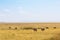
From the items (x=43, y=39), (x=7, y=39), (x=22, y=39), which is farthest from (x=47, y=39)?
(x=7, y=39)

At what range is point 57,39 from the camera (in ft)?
88.3

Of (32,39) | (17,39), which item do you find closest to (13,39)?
(17,39)

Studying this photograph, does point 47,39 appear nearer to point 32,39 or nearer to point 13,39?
point 32,39

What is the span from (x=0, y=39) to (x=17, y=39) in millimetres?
3151

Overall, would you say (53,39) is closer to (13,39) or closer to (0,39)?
(13,39)

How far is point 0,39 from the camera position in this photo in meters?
28.3

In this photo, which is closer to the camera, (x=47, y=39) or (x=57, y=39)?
(x=57, y=39)

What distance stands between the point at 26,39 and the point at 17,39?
5.51 ft

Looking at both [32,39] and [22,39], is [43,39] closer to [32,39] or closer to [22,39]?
[32,39]

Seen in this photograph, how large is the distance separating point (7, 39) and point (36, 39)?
17.8 ft

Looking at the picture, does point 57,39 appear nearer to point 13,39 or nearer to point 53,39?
point 53,39

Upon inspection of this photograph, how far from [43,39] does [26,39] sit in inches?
126

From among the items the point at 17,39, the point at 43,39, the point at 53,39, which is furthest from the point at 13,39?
the point at 53,39

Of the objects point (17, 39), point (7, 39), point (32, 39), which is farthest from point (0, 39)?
point (32, 39)
